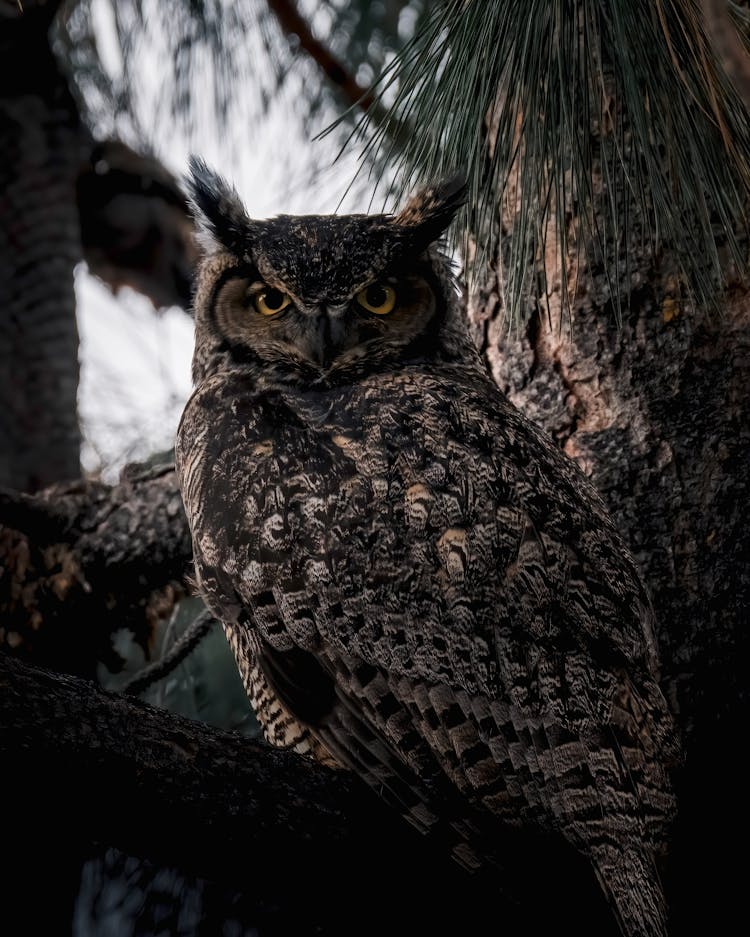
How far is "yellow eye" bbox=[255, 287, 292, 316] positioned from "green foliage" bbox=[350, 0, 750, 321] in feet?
1.05

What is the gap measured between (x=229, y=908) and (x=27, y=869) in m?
0.33

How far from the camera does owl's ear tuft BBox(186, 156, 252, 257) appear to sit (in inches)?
69.4

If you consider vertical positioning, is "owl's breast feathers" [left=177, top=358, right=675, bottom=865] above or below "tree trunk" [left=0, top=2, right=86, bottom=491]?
below

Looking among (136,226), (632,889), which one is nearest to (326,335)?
(632,889)

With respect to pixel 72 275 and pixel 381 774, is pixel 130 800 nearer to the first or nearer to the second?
pixel 381 774

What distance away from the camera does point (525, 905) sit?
1.22 meters

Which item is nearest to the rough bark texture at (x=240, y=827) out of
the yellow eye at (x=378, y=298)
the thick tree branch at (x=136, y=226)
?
the yellow eye at (x=378, y=298)

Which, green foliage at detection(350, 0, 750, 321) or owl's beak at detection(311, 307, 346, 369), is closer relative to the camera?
green foliage at detection(350, 0, 750, 321)

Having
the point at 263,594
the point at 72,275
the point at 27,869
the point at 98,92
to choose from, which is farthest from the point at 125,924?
Answer: the point at 98,92

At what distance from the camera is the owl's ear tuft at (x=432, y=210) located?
5.38ft

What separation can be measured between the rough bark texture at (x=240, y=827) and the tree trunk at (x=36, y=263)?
2040mm

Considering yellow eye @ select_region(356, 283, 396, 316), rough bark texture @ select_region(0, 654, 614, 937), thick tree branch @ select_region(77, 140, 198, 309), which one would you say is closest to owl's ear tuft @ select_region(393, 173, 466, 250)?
yellow eye @ select_region(356, 283, 396, 316)

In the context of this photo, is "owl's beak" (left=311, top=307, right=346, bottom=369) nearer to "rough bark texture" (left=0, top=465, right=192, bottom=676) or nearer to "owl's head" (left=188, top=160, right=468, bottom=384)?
"owl's head" (left=188, top=160, right=468, bottom=384)

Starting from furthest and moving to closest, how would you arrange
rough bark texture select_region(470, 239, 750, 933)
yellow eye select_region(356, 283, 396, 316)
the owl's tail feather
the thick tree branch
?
the thick tree branch, yellow eye select_region(356, 283, 396, 316), rough bark texture select_region(470, 239, 750, 933), the owl's tail feather
